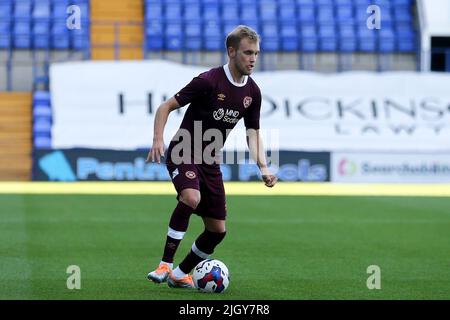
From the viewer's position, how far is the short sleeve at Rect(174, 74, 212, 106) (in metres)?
8.48

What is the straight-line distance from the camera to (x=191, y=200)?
27.6 ft

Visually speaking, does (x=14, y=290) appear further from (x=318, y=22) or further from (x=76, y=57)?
(x=318, y=22)

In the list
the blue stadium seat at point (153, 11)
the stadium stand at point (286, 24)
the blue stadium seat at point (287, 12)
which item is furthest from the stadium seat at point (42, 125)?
the blue stadium seat at point (287, 12)

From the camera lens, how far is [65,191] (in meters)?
20.7

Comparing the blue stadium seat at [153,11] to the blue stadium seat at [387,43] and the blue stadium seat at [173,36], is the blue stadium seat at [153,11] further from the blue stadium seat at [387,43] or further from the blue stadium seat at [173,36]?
the blue stadium seat at [387,43]

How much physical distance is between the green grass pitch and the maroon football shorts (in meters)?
0.67

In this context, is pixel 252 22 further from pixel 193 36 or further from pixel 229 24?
pixel 193 36

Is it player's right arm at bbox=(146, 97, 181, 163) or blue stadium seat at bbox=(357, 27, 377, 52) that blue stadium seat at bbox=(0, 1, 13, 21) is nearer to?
blue stadium seat at bbox=(357, 27, 377, 52)

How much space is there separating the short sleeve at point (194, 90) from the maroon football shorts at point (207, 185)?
544 millimetres

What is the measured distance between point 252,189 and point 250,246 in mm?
10089

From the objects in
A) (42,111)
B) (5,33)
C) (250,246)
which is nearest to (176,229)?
(250,246)

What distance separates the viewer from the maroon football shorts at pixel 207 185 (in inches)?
337

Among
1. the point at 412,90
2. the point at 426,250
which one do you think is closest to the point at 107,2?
the point at 412,90

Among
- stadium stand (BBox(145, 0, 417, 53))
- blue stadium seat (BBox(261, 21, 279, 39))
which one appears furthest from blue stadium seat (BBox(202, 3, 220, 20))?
blue stadium seat (BBox(261, 21, 279, 39))
